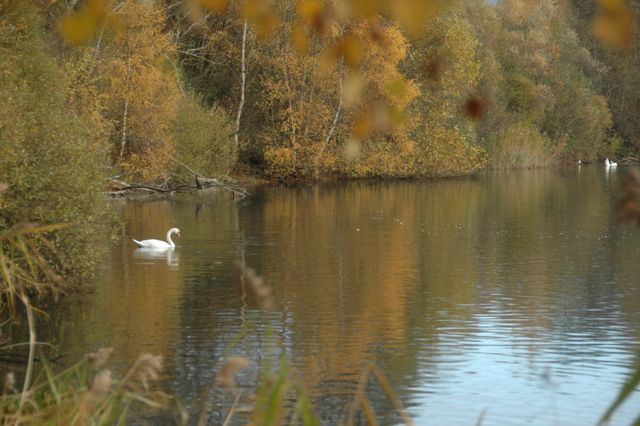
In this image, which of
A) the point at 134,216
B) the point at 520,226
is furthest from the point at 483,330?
the point at 134,216

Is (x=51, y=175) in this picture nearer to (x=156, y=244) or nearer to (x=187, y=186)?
(x=156, y=244)

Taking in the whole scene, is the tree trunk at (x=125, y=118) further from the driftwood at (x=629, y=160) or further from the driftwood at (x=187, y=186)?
the driftwood at (x=629, y=160)

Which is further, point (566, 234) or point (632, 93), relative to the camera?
point (632, 93)

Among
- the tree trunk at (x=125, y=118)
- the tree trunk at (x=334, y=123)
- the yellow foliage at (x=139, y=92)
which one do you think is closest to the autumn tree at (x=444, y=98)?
the tree trunk at (x=334, y=123)

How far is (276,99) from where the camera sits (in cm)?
5169

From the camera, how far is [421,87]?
55156 millimetres

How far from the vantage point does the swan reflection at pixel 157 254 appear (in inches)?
977

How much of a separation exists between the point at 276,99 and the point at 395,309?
3350 cm

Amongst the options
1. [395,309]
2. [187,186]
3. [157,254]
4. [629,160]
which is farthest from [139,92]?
[629,160]

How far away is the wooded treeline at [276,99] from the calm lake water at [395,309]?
2.30 metres

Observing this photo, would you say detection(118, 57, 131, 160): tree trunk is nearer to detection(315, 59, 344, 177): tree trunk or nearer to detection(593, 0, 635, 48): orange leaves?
detection(315, 59, 344, 177): tree trunk

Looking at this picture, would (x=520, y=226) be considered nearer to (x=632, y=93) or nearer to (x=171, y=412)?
(x=171, y=412)

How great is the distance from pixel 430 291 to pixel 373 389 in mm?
7377

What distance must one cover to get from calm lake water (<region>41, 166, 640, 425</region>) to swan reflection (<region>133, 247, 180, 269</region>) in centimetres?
10
